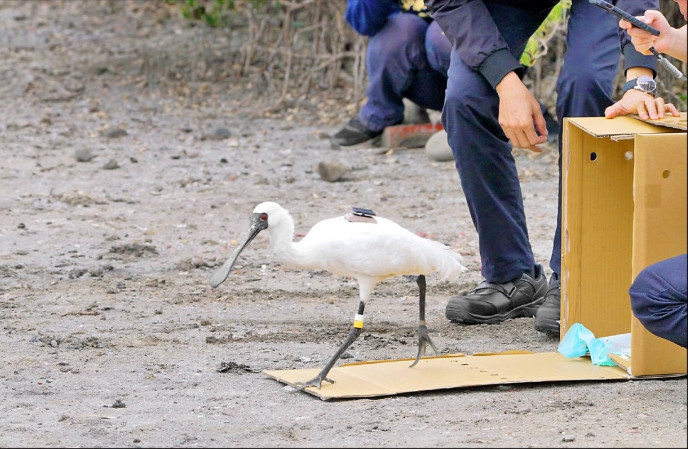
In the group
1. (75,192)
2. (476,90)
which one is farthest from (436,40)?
(476,90)

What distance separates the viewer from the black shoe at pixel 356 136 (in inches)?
296

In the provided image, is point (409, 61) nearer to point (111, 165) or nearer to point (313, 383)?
point (111, 165)

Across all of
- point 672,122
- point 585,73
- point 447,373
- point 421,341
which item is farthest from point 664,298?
point 585,73

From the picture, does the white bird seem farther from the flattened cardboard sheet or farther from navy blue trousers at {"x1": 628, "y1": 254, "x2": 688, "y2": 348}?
navy blue trousers at {"x1": 628, "y1": 254, "x2": 688, "y2": 348}

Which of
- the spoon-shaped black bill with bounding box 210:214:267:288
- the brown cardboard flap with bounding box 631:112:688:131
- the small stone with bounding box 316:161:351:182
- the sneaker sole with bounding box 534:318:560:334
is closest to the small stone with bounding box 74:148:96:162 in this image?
the small stone with bounding box 316:161:351:182

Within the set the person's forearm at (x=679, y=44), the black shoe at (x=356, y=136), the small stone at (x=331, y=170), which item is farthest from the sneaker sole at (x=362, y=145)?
the person's forearm at (x=679, y=44)

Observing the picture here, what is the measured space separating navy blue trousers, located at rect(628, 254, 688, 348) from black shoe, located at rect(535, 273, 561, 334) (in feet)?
2.54

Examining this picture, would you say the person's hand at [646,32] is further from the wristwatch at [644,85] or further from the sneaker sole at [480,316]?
the sneaker sole at [480,316]

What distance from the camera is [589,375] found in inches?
130

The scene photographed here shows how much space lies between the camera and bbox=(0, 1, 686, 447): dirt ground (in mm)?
2920

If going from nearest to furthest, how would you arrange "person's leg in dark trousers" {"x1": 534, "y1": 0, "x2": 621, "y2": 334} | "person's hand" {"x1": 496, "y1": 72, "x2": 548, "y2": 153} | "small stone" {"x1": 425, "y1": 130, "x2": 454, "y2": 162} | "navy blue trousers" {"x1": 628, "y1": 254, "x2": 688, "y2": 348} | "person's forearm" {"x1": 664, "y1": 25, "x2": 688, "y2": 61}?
"person's forearm" {"x1": 664, "y1": 25, "x2": 688, "y2": 61}, "navy blue trousers" {"x1": 628, "y1": 254, "x2": 688, "y2": 348}, "person's hand" {"x1": 496, "y1": 72, "x2": 548, "y2": 153}, "person's leg in dark trousers" {"x1": 534, "y1": 0, "x2": 621, "y2": 334}, "small stone" {"x1": 425, "y1": 130, "x2": 454, "y2": 162}

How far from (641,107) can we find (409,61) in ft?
11.7

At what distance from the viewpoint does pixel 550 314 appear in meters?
3.77

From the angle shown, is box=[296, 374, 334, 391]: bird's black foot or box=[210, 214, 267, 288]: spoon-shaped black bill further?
box=[210, 214, 267, 288]: spoon-shaped black bill
